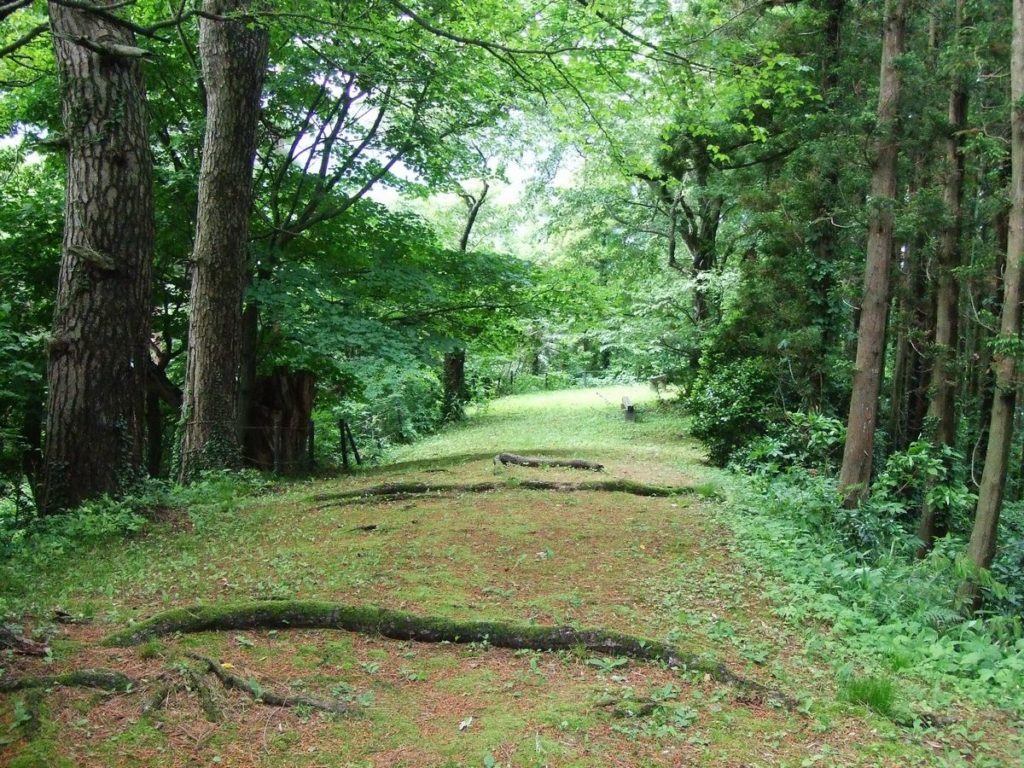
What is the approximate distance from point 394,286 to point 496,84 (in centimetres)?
343

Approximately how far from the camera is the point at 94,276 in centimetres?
664

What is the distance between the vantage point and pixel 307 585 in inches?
192

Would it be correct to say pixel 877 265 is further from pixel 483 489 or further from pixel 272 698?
pixel 272 698

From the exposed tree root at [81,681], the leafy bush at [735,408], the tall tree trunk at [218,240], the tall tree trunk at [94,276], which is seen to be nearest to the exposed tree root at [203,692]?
the exposed tree root at [81,681]

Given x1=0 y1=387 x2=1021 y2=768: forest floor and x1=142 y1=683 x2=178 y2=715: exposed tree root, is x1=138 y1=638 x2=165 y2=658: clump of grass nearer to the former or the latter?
x1=0 y1=387 x2=1021 y2=768: forest floor

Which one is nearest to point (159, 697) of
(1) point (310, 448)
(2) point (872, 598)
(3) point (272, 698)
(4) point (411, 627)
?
(3) point (272, 698)

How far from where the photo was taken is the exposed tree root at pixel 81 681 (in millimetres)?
3074

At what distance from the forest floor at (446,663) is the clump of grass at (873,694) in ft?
0.20

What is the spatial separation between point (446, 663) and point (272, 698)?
100 cm

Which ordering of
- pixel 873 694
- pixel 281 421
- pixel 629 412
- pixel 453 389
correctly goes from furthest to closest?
pixel 453 389 → pixel 629 412 → pixel 281 421 → pixel 873 694

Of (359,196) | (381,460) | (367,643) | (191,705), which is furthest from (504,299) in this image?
(191,705)

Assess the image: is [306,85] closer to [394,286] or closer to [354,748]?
[394,286]

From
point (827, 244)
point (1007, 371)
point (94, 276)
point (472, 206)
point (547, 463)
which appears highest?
point (472, 206)

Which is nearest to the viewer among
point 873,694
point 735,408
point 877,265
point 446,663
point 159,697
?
point 159,697
